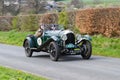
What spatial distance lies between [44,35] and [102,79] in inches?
277

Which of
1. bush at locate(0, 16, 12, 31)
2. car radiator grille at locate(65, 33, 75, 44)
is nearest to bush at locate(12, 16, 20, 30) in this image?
bush at locate(0, 16, 12, 31)

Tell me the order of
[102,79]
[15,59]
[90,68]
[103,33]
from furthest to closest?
[103,33], [15,59], [90,68], [102,79]

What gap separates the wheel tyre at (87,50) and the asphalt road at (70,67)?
0.68ft

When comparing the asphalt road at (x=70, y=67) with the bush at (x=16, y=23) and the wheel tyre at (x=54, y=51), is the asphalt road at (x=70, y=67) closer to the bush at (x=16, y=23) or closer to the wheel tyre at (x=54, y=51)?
the wheel tyre at (x=54, y=51)

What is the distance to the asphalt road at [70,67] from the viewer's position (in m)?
13.3

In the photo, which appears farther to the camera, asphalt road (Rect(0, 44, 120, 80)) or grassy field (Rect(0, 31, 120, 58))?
grassy field (Rect(0, 31, 120, 58))

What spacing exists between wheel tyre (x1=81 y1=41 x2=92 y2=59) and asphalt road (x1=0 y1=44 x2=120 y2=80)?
0.21 metres

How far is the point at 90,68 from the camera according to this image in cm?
1505

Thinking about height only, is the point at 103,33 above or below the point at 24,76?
below

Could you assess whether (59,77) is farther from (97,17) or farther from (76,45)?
(97,17)

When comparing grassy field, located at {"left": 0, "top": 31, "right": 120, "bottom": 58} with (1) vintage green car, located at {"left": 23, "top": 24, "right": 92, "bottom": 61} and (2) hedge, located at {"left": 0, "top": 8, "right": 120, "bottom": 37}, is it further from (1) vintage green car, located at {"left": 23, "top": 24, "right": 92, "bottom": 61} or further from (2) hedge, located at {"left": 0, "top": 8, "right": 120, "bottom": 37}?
(1) vintage green car, located at {"left": 23, "top": 24, "right": 92, "bottom": 61}

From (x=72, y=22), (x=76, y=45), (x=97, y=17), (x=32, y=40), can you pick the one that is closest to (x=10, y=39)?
(x=72, y=22)

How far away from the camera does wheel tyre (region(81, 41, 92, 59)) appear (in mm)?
18011

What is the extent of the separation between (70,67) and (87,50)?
9.23 feet
